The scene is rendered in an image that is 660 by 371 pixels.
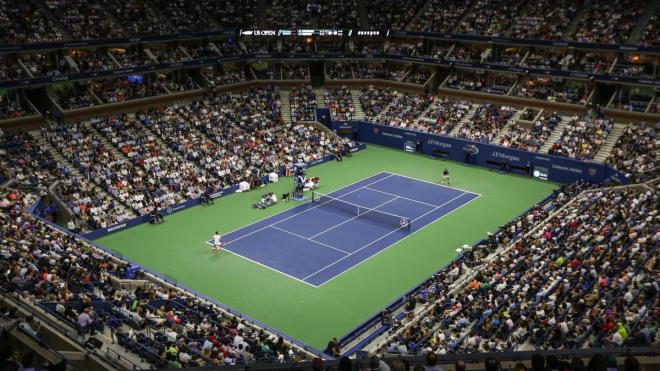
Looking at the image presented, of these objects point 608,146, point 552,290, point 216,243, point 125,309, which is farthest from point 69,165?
point 608,146

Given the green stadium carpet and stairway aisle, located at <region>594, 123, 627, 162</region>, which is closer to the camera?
the green stadium carpet

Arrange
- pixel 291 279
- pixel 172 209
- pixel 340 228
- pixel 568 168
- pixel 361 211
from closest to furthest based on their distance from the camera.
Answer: pixel 291 279, pixel 340 228, pixel 172 209, pixel 361 211, pixel 568 168

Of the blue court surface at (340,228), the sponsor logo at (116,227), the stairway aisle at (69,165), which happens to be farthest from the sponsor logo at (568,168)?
the sponsor logo at (116,227)

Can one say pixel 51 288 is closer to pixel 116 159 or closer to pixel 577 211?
pixel 116 159

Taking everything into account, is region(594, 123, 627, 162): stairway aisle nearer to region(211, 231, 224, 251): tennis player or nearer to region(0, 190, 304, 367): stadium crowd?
region(211, 231, 224, 251): tennis player

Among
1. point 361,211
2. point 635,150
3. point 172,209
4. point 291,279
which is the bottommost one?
point 361,211

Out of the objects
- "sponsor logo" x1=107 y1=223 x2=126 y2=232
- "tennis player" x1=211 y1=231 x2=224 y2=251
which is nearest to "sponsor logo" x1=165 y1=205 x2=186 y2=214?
"sponsor logo" x1=107 y1=223 x2=126 y2=232

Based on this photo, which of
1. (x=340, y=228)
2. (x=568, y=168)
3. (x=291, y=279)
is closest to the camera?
(x=291, y=279)

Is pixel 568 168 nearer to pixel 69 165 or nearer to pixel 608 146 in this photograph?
pixel 608 146
